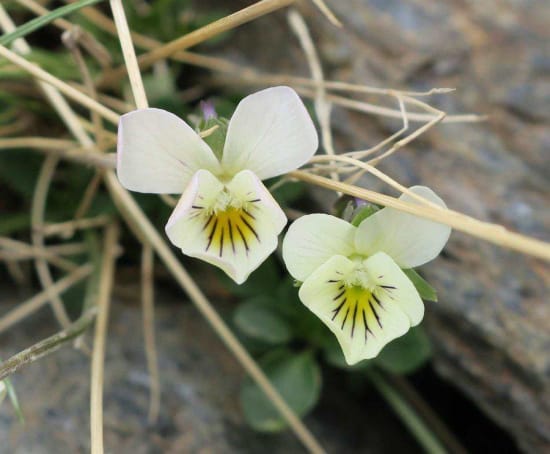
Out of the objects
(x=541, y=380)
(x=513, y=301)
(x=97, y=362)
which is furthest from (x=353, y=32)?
(x=97, y=362)

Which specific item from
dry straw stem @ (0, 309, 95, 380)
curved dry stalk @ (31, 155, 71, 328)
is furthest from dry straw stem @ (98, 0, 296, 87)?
dry straw stem @ (0, 309, 95, 380)

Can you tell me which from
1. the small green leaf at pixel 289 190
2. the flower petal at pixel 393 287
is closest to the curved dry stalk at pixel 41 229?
the small green leaf at pixel 289 190

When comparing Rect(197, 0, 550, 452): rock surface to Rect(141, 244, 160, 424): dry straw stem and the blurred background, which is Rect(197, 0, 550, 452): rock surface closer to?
the blurred background

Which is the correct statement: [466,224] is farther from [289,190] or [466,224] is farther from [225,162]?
[289,190]

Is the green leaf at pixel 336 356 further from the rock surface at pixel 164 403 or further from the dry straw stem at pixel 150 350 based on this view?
the dry straw stem at pixel 150 350

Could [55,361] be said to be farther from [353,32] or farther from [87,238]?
[353,32]

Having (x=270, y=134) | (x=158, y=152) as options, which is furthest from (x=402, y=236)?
(x=158, y=152)
